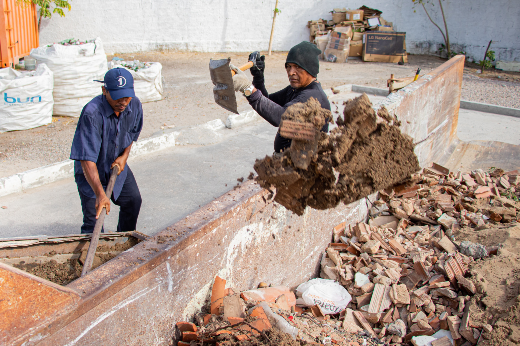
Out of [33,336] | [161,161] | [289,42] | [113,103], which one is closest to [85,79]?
[161,161]

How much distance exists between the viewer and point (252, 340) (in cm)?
219

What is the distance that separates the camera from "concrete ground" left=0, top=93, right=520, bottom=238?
13.4ft

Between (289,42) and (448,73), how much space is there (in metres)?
9.78

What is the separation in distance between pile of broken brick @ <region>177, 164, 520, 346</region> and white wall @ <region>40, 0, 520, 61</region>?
1163cm

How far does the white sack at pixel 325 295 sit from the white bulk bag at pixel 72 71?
537cm

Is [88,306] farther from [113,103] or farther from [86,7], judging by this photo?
[86,7]

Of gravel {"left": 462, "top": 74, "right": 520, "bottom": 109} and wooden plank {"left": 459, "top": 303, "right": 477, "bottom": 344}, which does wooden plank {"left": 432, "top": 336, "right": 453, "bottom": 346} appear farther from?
gravel {"left": 462, "top": 74, "right": 520, "bottom": 109}

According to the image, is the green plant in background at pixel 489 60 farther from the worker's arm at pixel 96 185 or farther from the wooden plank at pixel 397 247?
the worker's arm at pixel 96 185

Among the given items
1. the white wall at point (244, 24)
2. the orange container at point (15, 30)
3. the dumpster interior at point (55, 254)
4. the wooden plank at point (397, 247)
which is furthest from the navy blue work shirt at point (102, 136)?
the white wall at point (244, 24)

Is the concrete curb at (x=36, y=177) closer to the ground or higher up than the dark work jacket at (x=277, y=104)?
closer to the ground

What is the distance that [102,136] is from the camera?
2.99 meters

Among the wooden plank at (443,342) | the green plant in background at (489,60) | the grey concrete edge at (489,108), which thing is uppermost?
the green plant in background at (489,60)

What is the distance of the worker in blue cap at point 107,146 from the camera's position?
2.80 meters

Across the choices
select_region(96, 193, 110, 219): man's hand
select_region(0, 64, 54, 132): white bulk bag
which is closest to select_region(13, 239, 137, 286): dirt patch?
select_region(96, 193, 110, 219): man's hand
